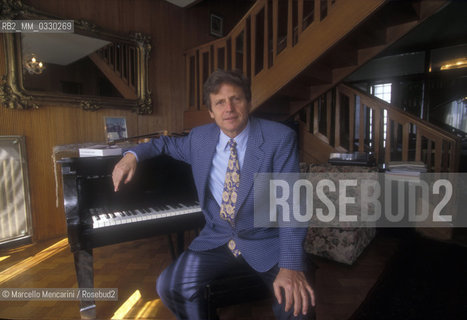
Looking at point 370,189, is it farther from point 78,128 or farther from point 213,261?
point 78,128

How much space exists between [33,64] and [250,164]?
2557mm

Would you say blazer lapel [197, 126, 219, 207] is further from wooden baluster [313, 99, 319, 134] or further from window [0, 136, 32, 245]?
wooden baluster [313, 99, 319, 134]

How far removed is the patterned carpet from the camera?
1408 millimetres

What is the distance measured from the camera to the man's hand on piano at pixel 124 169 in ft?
4.23

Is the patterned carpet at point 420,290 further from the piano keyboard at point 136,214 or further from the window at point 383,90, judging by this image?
the window at point 383,90

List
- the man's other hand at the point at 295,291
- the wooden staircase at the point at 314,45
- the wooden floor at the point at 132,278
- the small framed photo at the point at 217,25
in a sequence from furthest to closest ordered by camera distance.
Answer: the small framed photo at the point at 217,25
the wooden staircase at the point at 314,45
the wooden floor at the point at 132,278
the man's other hand at the point at 295,291

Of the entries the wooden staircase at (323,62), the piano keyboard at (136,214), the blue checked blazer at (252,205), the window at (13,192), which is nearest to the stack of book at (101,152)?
the piano keyboard at (136,214)

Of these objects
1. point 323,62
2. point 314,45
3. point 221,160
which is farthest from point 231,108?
point 323,62

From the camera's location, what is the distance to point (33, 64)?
2.55 metres

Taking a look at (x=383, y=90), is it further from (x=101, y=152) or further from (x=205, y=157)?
(x=101, y=152)

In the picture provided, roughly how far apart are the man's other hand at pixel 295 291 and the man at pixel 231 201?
2 cm

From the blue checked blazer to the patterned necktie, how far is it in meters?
0.04

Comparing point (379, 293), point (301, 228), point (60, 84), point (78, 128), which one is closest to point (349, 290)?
point (379, 293)

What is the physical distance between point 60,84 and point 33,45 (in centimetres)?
39
